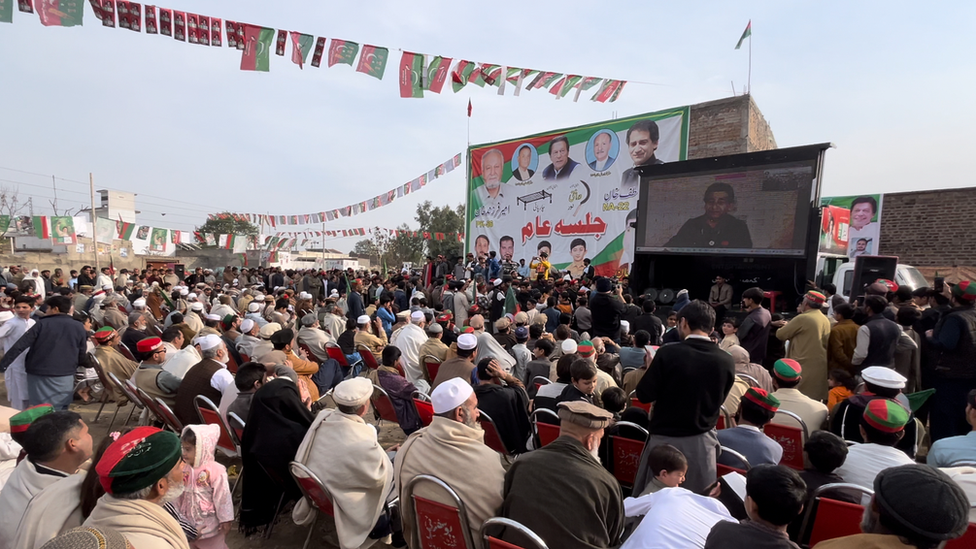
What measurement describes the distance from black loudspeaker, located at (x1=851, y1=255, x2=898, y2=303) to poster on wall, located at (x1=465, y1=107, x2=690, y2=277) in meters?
6.63

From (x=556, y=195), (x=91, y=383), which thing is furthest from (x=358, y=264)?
(x=91, y=383)

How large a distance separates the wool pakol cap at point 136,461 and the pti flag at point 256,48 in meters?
9.17

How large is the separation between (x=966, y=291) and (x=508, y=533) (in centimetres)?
494

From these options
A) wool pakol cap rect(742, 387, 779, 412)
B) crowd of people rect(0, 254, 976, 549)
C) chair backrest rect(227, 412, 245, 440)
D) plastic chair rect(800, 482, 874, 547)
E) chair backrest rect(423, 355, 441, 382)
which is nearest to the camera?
crowd of people rect(0, 254, 976, 549)

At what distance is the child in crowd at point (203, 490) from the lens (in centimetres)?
234

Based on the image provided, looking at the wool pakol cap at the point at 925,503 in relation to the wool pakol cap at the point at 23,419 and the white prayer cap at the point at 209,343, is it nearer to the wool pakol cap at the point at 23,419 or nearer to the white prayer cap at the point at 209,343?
the wool pakol cap at the point at 23,419

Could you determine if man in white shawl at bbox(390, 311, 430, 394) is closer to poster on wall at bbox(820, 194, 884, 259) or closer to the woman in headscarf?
the woman in headscarf

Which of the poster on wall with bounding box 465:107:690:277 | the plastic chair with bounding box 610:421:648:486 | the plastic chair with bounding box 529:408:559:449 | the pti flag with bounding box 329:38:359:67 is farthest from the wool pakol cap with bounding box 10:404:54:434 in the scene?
the poster on wall with bounding box 465:107:690:277

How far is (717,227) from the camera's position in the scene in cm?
970

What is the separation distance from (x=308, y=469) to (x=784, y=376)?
3233 mm

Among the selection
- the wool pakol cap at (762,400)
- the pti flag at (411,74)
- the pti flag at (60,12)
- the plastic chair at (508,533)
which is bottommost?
the plastic chair at (508,533)

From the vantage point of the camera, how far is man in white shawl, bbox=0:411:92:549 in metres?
1.88

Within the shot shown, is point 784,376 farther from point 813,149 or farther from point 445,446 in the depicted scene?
point 813,149

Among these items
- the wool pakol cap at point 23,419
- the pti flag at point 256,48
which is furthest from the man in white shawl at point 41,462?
the pti flag at point 256,48
